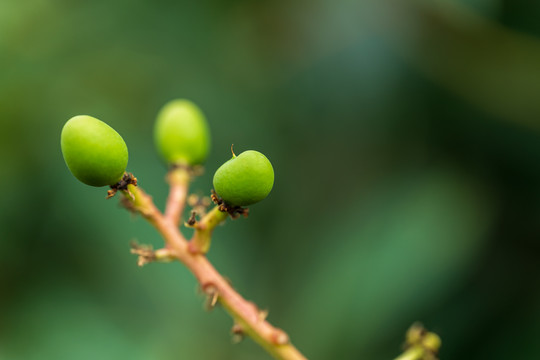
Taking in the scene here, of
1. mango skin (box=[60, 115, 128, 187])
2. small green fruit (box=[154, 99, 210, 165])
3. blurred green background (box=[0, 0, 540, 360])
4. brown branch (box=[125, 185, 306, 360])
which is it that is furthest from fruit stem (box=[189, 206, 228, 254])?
blurred green background (box=[0, 0, 540, 360])

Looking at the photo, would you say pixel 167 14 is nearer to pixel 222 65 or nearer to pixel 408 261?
pixel 222 65

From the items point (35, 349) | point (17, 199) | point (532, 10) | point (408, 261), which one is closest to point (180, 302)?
point (35, 349)

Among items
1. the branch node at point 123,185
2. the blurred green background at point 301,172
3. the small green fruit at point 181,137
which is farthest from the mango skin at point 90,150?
the blurred green background at point 301,172

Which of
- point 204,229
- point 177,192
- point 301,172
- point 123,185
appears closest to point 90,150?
point 123,185

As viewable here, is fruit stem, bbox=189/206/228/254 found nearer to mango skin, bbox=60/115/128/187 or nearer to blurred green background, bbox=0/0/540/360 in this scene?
mango skin, bbox=60/115/128/187

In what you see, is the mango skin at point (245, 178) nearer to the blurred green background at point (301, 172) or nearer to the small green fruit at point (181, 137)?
the small green fruit at point (181, 137)

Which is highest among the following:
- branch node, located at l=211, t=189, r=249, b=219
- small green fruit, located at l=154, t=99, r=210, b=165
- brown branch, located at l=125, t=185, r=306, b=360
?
small green fruit, located at l=154, t=99, r=210, b=165

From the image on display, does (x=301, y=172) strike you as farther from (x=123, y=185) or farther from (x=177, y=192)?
(x=123, y=185)
